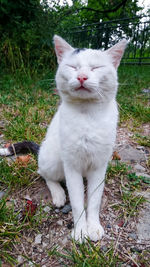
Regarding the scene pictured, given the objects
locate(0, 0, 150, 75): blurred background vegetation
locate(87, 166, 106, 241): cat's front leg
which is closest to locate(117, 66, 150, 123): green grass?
locate(87, 166, 106, 241): cat's front leg

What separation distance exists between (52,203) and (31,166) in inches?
18.4

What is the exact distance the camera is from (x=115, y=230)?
1333mm

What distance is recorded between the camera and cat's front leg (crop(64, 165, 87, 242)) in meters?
1.28

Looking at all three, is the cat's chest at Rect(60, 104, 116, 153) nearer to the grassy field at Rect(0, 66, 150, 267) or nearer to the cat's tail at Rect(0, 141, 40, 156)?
the grassy field at Rect(0, 66, 150, 267)

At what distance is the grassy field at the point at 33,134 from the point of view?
3.67 feet

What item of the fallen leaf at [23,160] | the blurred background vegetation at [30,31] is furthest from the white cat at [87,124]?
the blurred background vegetation at [30,31]

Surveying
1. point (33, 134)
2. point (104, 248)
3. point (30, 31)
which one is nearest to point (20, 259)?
point (104, 248)

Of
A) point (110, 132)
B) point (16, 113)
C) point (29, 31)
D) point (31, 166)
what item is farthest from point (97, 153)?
point (29, 31)

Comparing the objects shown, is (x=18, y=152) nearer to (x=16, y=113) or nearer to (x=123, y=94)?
(x=16, y=113)

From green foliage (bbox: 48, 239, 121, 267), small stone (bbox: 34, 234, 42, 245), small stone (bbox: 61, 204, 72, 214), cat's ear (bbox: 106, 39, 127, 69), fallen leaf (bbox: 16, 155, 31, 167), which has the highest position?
cat's ear (bbox: 106, 39, 127, 69)

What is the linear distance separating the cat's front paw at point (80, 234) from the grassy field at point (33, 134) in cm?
4

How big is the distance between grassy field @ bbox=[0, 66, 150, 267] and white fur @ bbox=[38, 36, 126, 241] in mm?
169

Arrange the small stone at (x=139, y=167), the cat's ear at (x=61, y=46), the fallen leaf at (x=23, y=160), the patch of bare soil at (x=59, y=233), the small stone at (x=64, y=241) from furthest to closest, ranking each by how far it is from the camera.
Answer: the small stone at (x=139, y=167), the fallen leaf at (x=23, y=160), the cat's ear at (x=61, y=46), the small stone at (x=64, y=241), the patch of bare soil at (x=59, y=233)

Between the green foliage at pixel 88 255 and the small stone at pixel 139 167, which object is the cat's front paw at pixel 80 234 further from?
the small stone at pixel 139 167
